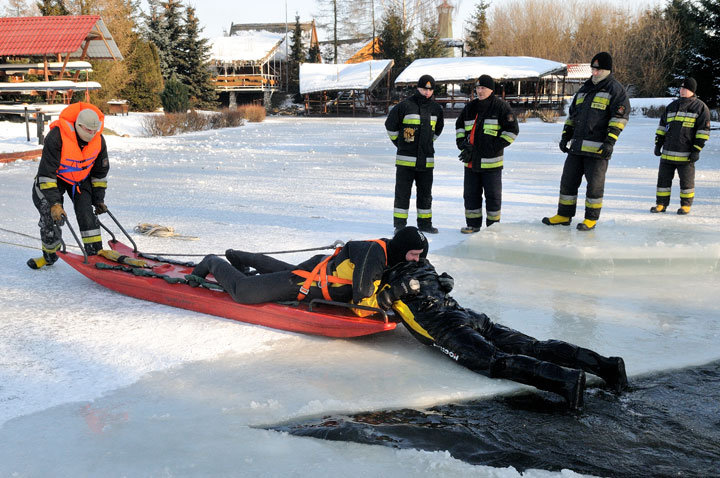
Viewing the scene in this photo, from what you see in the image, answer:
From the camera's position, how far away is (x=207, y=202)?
8.92 m

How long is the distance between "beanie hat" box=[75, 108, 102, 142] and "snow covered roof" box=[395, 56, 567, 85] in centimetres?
3112

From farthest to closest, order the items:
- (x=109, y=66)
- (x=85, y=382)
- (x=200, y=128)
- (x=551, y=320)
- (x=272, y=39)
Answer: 1. (x=272, y=39)
2. (x=109, y=66)
3. (x=200, y=128)
4. (x=551, y=320)
5. (x=85, y=382)

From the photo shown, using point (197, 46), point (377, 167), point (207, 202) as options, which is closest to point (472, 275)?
point (207, 202)

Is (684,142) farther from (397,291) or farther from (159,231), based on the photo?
(159,231)

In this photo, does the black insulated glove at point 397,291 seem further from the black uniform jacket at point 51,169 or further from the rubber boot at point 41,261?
the rubber boot at point 41,261

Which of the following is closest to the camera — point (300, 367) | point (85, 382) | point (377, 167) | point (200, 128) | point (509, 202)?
point (85, 382)

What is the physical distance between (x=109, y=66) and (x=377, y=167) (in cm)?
2204

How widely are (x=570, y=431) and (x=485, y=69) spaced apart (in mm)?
Answer: 35314

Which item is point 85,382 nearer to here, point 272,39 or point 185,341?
point 185,341

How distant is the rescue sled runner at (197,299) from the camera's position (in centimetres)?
382

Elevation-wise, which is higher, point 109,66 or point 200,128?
point 109,66

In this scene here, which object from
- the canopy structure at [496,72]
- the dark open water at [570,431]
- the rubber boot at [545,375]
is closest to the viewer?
the dark open water at [570,431]

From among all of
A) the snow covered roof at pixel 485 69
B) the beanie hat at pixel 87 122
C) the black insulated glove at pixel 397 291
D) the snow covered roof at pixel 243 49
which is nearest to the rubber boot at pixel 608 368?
the black insulated glove at pixel 397 291

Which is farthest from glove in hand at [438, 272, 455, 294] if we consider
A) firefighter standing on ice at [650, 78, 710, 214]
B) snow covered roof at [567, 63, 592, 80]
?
snow covered roof at [567, 63, 592, 80]
